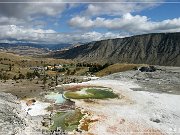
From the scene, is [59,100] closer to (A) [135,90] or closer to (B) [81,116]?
(B) [81,116]

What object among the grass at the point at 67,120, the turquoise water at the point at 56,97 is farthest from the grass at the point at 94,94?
the grass at the point at 67,120

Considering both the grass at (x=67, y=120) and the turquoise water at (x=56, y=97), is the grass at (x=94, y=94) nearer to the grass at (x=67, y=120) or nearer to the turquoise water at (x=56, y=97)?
the turquoise water at (x=56, y=97)

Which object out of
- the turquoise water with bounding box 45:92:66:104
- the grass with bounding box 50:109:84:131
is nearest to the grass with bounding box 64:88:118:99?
the turquoise water with bounding box 45:92:66:104

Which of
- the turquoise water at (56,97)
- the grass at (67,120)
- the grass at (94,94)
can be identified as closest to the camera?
the grass at (67,120)

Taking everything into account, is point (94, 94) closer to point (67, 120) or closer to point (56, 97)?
point (56, 97)

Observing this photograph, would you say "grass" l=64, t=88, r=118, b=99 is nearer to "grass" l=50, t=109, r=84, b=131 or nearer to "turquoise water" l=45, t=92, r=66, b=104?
"turquoise water" l=45, t=92, r=66, b=104
